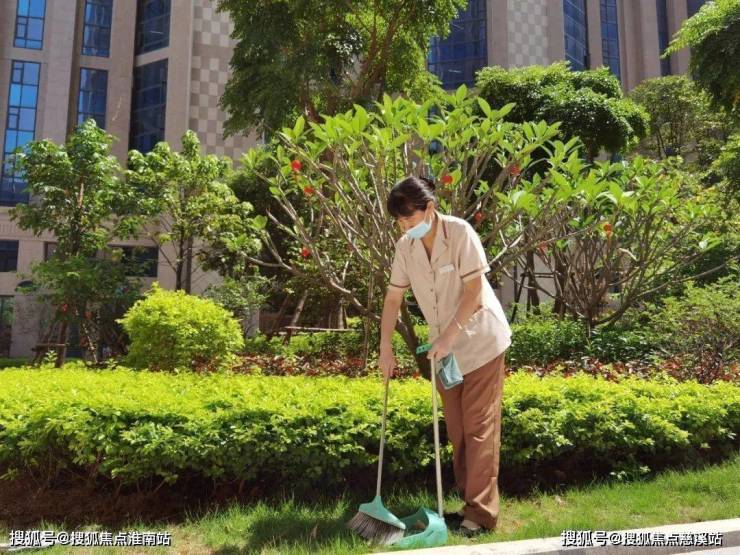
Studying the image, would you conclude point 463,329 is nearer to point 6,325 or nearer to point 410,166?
point 410,166

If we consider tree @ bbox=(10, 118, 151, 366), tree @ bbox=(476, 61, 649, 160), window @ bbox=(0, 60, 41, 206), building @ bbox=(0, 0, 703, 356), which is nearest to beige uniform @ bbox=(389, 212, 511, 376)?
tree @ bbox=(10, 118, 151, 366)

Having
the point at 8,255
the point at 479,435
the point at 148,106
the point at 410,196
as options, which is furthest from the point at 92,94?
the point at 479,435

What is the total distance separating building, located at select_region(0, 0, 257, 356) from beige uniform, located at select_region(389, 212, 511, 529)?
75.2ft

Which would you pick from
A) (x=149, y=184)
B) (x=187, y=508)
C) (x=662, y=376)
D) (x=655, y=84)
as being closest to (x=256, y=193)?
(x=149, y=184)

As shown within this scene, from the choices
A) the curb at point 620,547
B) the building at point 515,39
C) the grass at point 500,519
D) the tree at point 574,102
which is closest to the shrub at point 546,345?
the grass at point 500,519

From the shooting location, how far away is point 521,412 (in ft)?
14.0

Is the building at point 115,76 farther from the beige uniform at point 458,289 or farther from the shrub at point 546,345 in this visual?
the beige uniform at point 458,289

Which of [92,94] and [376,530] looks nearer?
[376,530]

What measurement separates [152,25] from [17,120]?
7481 millimetres

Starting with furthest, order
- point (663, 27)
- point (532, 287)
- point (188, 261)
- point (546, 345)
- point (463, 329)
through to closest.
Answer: point (663, 27) < point (188, 261) < point (532, 287) < point (546, 345) < point (463, 329)

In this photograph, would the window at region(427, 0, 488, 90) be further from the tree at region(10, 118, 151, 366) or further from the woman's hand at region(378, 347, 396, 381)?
the woman's hand at region(378, 347, 396, 381)

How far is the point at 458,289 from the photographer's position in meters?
3.44

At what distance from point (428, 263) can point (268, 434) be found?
1.48 m

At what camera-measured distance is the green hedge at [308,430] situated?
3654 millimetres
